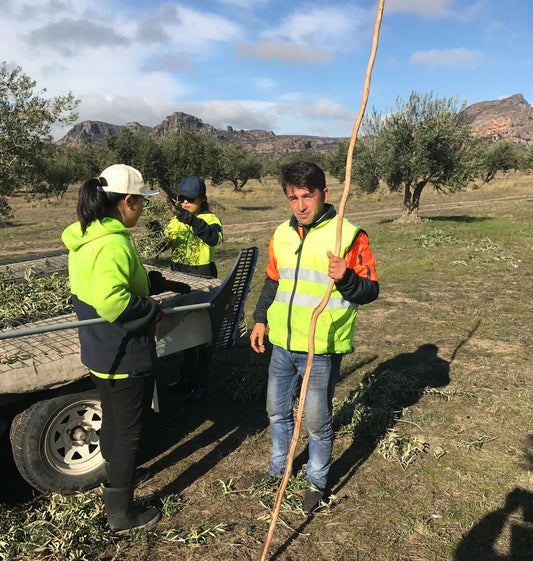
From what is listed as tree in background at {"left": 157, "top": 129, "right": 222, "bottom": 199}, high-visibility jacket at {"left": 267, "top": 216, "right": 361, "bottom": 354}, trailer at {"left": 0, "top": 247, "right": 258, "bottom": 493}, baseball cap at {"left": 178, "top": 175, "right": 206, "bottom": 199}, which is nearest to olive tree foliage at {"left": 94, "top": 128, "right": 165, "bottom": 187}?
tree in background at {"left": 157, "top": 129, "right": 222, "bottom": 199}

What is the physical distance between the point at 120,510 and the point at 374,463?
2.12 metres

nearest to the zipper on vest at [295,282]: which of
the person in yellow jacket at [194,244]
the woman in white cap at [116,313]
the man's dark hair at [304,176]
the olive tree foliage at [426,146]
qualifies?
the man's dark hair at [304,176]

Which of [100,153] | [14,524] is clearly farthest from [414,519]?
[100,153]

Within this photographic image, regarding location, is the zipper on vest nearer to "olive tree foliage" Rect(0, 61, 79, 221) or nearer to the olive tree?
"olive tree foliage" Rect(0, 61, 79, 221)

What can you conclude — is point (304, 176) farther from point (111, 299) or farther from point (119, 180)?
point (111, 299)

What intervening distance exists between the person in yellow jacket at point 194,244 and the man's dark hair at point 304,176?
6.55ft

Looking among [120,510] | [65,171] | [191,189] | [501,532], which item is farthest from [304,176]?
[65,171]

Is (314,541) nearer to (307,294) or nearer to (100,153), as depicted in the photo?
(307,294)

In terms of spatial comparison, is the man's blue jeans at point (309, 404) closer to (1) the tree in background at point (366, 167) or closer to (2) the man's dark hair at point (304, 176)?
(2) the man's dark hair at point (304, 176)

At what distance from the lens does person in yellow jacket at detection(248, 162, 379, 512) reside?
273 cm

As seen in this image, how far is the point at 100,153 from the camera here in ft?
87.5

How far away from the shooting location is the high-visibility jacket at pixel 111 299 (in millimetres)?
2410

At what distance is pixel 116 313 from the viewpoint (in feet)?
8.02

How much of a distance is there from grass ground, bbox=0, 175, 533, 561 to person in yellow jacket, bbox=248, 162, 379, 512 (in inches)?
17.8
